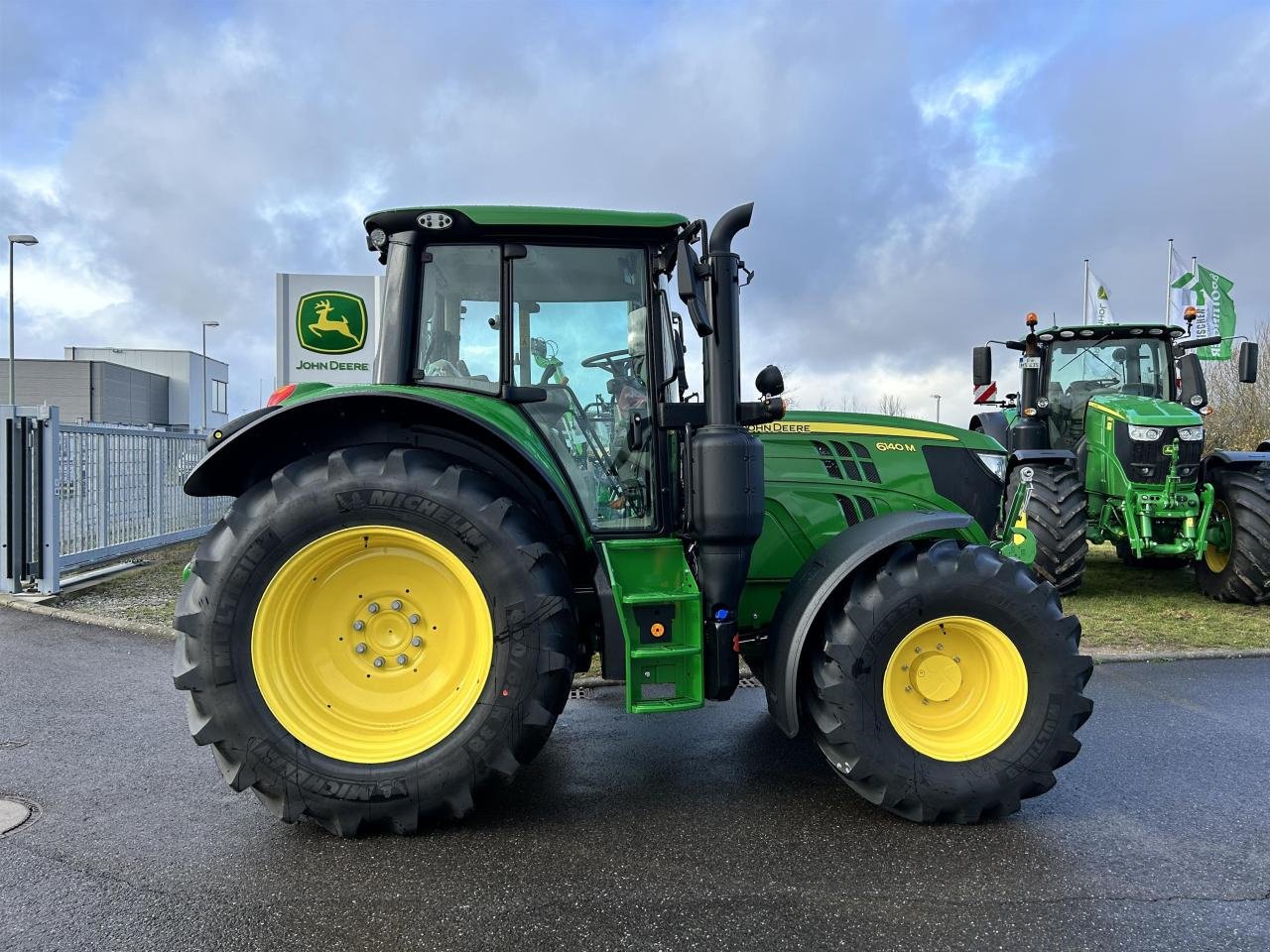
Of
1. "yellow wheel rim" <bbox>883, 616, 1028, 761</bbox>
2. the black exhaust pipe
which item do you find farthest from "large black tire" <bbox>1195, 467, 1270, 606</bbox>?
the black exhaust pipe

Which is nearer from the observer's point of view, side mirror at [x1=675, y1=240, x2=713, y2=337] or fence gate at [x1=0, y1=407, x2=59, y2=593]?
side mirror at [x1=675, y1=240, x2=713, y2=337]

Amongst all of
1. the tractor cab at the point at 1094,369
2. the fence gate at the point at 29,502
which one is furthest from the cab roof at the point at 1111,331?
the fence gate at the point at 29,502

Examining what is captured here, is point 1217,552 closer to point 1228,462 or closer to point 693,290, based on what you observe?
point 1228,462

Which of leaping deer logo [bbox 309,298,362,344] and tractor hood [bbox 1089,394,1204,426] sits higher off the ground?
leaping deer logo [bbox 309,298,362,344]

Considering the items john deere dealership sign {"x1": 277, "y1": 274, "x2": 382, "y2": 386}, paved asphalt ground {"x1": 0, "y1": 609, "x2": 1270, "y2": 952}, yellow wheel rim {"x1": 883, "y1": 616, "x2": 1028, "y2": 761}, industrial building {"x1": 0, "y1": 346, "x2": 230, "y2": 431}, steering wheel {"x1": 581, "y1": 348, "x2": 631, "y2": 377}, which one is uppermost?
industrial building {"x1": 0, "y1": 346, "x2": 230, "y2": 431}

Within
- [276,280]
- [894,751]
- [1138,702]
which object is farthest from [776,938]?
[276,280]

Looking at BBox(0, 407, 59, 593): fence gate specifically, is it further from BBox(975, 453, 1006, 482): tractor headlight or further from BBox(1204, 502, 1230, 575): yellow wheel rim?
BBox(1204, 502, 1230, 575): yellow wheel rim

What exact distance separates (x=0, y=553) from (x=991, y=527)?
8269mm

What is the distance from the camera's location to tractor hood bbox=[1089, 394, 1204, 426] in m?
7.47

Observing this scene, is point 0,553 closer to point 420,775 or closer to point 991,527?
point 420,775

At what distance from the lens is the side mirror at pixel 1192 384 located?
8086mm

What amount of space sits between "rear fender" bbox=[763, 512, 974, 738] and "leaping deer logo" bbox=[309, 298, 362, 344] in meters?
9.33

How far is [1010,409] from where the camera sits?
9492 mm

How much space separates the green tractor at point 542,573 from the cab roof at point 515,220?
0.4 inches
